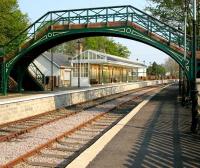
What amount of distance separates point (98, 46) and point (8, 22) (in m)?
63.1

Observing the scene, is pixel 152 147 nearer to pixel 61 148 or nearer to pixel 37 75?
pixel 61 148

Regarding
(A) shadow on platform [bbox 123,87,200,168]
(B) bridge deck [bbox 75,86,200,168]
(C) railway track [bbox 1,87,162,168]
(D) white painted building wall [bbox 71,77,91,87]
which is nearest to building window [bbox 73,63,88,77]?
(D) white painted building wall [bbox 71,77,91,87]

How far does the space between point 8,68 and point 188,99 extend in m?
15.1

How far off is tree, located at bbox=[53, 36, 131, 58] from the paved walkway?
3607 inches

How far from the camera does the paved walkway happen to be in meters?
9.41

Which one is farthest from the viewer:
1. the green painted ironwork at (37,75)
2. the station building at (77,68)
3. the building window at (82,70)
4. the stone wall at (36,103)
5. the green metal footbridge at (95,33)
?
the building window at (82,70)

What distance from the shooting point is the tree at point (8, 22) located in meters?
49.4

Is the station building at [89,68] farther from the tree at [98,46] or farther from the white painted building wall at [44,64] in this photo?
the tree at [98,46]

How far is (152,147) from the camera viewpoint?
1125 centimetres

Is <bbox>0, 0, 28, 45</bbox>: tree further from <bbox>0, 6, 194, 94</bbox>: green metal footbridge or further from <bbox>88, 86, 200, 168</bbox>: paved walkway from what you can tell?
<bbox>88, 86, 200, 168</bbox>: paved walkway

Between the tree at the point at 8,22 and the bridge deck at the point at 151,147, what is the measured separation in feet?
116

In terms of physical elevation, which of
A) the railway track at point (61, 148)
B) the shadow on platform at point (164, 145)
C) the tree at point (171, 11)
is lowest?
the railway track at point (61, 148)

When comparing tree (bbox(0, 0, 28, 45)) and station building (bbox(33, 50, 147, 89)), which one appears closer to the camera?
tree (bbox(0, 0, 28, 45))

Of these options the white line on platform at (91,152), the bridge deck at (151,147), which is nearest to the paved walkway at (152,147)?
the bridge deck at (151,147)
